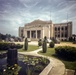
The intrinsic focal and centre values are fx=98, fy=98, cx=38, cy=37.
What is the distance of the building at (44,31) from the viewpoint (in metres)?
18.9

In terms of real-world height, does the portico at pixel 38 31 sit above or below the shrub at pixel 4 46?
above

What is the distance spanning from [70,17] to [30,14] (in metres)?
2.45

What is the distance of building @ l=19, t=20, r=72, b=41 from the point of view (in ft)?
62.0

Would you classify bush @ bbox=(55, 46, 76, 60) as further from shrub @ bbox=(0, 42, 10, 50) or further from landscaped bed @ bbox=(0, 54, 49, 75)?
shrub @ bbox=(0, 42, 10, 50)

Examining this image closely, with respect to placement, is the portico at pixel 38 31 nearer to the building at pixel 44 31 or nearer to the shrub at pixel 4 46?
the building at pixel 44 31

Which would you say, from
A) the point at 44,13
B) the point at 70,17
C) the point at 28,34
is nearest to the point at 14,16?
the point at 44,13

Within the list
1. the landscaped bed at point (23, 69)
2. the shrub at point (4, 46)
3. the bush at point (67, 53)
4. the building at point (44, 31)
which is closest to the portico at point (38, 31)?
the building at point (44, 31)

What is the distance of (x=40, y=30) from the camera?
19594mm

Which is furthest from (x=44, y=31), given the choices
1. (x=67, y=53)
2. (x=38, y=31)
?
(x=67, y=53)

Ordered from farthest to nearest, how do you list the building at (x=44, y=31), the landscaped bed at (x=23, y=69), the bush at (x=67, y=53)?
the building at (x=44, y=31) < the bush at (x=67, y=53) < the landscaped bed at (x=23, y=69)

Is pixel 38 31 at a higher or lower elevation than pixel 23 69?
higher

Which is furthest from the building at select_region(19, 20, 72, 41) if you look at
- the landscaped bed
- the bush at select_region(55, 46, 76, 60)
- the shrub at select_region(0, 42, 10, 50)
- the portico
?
the landscaped bed

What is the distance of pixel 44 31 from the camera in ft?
63.7

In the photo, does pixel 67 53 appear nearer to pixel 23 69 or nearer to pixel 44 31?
pixel 23 69
